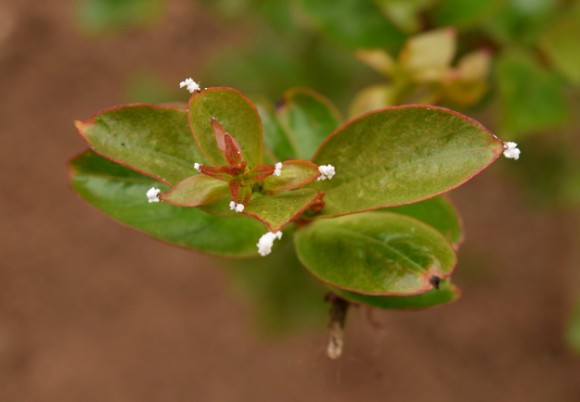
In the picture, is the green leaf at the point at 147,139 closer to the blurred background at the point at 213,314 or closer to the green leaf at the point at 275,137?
the green leaf at the point at 275,137

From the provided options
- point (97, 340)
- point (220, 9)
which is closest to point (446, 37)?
point (220, 9)

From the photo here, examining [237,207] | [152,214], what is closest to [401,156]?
[237,207]

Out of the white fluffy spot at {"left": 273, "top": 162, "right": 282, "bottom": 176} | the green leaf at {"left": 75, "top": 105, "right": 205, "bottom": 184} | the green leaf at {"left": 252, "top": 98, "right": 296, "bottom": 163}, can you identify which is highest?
the green leaf at {"left": 75, "top": 105, "right": 205, "bottom": 184}

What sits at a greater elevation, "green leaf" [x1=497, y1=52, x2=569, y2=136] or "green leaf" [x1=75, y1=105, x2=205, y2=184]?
"green leaf" [x1=75, y1=105, x2=205, y2=184]

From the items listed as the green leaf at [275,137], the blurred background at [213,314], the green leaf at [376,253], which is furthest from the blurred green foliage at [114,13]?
the green leaf at [376,253]

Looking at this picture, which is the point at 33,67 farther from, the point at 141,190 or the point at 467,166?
the point at 467,166

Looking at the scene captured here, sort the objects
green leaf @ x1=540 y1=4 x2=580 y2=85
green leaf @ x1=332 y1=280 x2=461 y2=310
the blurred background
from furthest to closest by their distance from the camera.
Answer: the blurred background → green leaf @ x1=540 y1=4 x2=580 y2=85 → green leaf @ x1=332 y1=280 x2=461 y2=310

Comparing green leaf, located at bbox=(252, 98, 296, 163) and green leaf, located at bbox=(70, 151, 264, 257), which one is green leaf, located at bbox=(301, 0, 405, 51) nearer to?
green leaf, located at bbox=(252, 98, 296, 163)

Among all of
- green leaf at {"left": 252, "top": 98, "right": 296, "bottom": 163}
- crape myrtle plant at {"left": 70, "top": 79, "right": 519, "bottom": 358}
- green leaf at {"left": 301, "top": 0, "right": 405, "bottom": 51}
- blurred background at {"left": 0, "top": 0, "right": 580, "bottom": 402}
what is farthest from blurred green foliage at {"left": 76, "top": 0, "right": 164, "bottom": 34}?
crape myrtle plant at {"left": 70, "top": 79, "right": 519, "bottom": 358}
